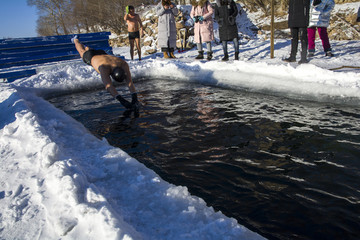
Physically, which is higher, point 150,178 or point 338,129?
point 150,178

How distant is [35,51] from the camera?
370 inches

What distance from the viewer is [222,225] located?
4.63 feet

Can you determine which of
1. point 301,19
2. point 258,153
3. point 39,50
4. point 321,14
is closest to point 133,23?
point 39,50

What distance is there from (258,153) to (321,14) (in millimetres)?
5198

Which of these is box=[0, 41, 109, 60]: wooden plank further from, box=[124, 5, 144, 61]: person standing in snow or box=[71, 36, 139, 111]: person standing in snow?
box=[71, 36, 139, 111]: person standing in snow

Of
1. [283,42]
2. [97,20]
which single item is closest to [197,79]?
[283,42]

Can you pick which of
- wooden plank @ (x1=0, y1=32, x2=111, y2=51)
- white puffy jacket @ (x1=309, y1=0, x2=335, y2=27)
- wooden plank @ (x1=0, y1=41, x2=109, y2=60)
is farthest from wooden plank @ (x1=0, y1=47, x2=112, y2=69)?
white puffy jacket @ (x1=309, y1=0, x2=335, y2=27)

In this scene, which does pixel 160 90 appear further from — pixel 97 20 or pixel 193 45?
pixel 97 20

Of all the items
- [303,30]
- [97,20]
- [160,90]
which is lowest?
[160,90]

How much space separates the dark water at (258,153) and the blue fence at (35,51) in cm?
576

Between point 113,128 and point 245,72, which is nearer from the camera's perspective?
point 113,128

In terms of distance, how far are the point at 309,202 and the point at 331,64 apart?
4.69m

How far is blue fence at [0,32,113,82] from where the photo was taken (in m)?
8.78

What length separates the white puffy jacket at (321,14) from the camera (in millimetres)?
6188
